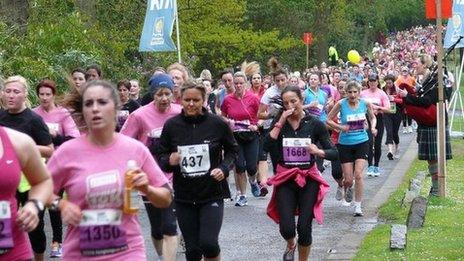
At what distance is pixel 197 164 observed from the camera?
10.1 metres

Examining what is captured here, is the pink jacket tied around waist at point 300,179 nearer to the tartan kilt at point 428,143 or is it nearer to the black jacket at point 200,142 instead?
the black jacket at point 200,142


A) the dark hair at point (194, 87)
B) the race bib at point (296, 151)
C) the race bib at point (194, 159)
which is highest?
the dark hair at point (194, 87)

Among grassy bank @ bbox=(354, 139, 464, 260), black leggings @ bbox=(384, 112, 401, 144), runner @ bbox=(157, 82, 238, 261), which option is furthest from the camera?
black leggings @ bbox=(384, 112, 401, 144)

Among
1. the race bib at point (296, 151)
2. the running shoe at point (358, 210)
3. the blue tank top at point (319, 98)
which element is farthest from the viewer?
the blue tank top at point (319, 98)

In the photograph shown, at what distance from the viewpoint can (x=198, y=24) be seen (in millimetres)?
40062

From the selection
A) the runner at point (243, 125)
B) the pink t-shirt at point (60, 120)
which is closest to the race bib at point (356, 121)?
the runner at point (243, 125)

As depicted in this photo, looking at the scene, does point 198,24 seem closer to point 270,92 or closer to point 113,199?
point 270,92

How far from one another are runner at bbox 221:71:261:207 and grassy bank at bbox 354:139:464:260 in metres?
2.04

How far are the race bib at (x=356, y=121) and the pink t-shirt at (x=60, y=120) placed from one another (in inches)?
206

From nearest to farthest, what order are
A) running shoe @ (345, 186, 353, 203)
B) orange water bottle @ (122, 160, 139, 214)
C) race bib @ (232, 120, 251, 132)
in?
1. orange water bottle @ (122, 160, 139, 214)
2. running shoe @ (345, 186, 353, 203)
3. race bib @ (232, 120, 251, 132)

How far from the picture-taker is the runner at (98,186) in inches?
270

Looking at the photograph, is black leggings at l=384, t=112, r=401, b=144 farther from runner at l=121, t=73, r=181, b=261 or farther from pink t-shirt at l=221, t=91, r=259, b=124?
runner at l=121, t=73, r=181, b=261

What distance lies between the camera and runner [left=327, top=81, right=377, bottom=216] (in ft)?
53.4

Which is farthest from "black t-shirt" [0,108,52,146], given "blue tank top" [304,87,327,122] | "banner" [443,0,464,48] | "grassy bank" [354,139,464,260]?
"banner" [443,0,464,48]
